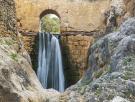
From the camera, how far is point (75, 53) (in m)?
24.0

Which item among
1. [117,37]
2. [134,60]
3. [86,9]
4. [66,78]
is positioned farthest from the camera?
[86,9]

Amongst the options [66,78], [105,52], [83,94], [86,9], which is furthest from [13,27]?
[86,9]

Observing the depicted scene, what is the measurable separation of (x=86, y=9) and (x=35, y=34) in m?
3.61

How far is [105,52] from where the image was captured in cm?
1166

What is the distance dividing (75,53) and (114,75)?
15933 mm

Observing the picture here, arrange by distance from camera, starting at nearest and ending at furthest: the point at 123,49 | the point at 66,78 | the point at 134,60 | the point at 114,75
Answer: the point at 114,75 → the point at 134,60 → the point at 123,49 → the point at 66,78

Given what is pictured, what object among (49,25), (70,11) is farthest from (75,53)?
(49,25)

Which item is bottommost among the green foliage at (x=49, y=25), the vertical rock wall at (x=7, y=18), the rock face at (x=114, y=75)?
the green foliage at (x=49, y=25)

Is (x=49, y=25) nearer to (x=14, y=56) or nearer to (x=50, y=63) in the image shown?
(x=50, y=63)

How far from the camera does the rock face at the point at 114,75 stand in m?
7.31

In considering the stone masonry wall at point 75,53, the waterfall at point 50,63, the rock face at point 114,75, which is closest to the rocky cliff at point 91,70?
the rock face at point 114,75

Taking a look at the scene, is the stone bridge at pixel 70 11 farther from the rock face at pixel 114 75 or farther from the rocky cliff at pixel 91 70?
the rock face at pixel 114 75

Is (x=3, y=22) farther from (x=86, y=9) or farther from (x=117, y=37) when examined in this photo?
(x=86, y=9)

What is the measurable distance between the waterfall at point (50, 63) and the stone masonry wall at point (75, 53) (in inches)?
18.6
